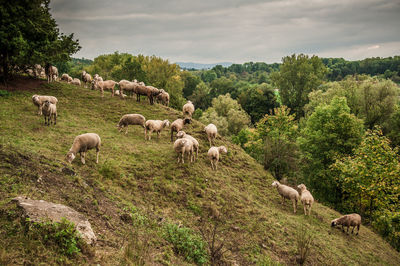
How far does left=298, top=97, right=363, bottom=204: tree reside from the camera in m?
24.5

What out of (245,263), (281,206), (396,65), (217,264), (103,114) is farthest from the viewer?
(396,65)

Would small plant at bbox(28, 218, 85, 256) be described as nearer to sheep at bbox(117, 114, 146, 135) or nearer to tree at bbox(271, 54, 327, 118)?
sheep at bbox(117, 114, 146, 135)

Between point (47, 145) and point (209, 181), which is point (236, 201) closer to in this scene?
point (209, 181)

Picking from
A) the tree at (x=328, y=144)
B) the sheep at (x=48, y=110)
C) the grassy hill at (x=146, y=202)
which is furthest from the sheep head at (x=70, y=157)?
the tree at (x=328, y=144)

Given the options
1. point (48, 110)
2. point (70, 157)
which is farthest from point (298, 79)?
point (70, 157)

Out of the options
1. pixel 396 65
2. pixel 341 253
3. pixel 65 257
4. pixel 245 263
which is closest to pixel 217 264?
pixel 245 263

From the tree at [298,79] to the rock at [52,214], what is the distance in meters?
53.2

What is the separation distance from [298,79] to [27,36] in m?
52.0

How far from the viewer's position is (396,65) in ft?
386

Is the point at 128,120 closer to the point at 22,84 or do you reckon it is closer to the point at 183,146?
the point at 183,146

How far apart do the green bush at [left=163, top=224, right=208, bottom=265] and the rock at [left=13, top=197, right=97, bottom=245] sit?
2740 millimetres

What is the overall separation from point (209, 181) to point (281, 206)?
18.2 ft

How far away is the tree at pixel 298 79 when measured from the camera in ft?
175

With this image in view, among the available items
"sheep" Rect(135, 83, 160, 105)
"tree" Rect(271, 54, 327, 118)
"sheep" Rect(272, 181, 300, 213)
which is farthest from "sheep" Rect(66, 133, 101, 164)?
"tree" Rect(271, 54, 327, 118)
